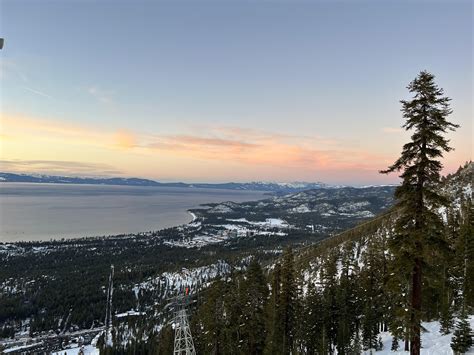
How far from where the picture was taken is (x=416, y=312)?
48.5 ft

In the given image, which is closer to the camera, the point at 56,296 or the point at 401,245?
the point at 401,245

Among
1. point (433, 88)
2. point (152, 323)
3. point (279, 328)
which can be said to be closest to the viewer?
point (433, 88)

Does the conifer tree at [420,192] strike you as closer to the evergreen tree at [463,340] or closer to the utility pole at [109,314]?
the evergreen tree at [463,340]

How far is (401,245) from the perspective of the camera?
15.1 meters

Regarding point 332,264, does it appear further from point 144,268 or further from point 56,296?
point 144,268

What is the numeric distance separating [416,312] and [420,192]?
18.5 ft

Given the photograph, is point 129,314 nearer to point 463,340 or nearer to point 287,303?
point 287,303

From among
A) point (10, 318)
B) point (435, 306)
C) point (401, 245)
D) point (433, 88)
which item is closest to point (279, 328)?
point (435, 306)

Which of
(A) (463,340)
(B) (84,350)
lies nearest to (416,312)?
(A) (463,340)

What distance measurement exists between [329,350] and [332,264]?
35.3 ft

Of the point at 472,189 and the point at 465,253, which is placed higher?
the point at 472,189

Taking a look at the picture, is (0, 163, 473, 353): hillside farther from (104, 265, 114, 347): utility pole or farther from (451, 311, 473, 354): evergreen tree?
(451, 311, 473, 354): evergreen tree

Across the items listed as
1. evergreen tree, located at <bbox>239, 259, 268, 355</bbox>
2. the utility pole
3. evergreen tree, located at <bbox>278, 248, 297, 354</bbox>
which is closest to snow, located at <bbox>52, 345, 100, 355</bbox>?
the utility pole

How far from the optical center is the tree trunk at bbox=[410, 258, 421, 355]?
14.7 meters
